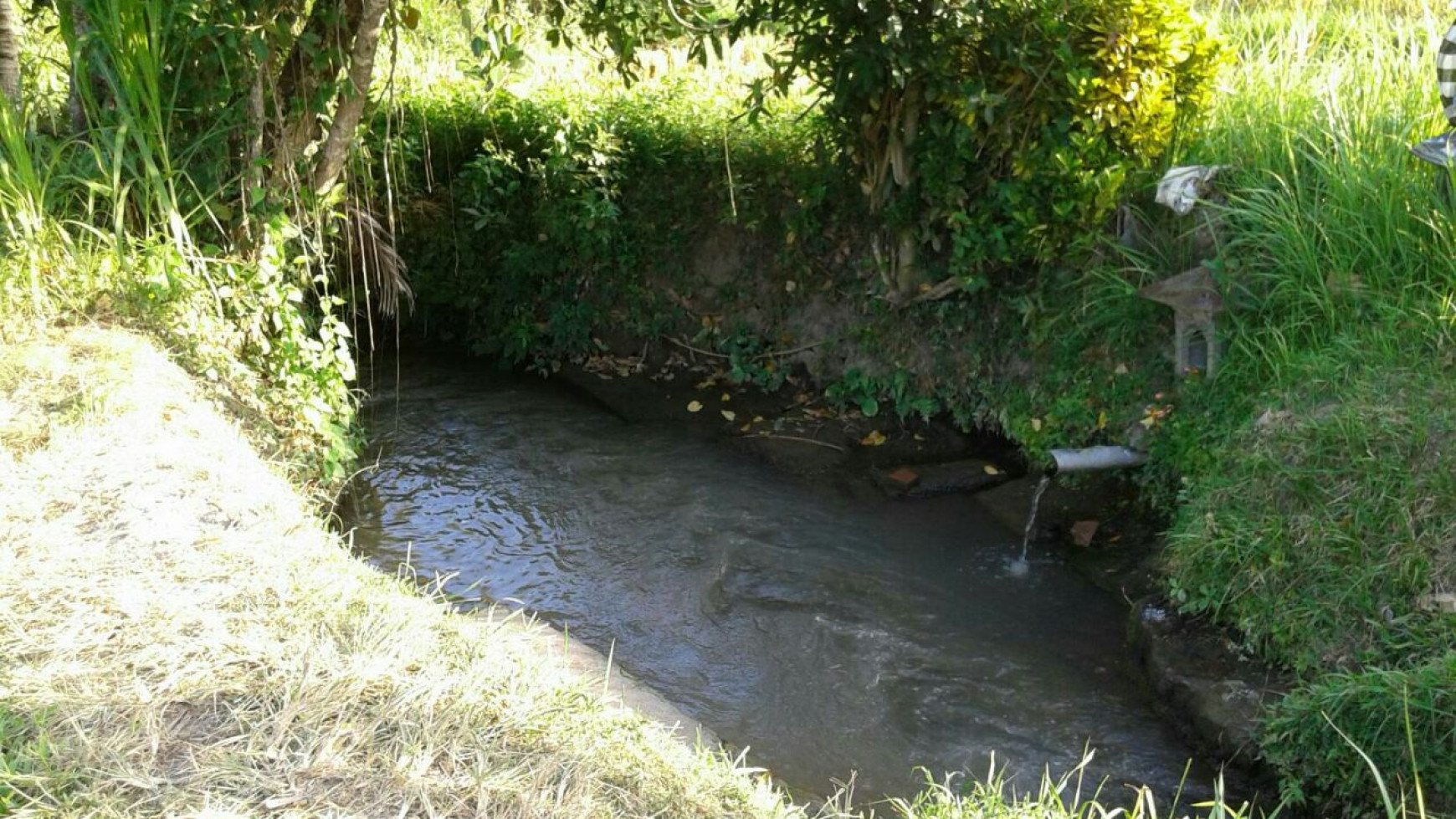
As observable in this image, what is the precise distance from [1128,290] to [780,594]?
6.85 feet

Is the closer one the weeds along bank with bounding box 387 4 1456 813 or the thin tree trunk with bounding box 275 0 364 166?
the weeds along bank with bounding box 387 4 1456 813

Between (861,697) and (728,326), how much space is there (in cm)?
358

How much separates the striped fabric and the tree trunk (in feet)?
19.2

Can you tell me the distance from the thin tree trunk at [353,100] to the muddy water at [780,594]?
156cm

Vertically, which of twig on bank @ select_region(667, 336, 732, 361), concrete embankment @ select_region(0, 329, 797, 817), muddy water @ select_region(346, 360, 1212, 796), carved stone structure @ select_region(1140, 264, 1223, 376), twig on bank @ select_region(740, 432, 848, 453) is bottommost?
muddy water @ select_region(346, 360, 1212, 796)

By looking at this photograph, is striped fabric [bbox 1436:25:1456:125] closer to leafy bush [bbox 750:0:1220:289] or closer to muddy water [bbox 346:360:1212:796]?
leafy bush [bbox 750:0:1220:289]

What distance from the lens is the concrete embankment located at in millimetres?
2645

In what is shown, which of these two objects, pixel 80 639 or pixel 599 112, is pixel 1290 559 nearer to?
pixel 80 639

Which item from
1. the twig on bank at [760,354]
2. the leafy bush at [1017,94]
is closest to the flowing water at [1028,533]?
the leafy bush at [1017,94]

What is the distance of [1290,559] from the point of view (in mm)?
4242

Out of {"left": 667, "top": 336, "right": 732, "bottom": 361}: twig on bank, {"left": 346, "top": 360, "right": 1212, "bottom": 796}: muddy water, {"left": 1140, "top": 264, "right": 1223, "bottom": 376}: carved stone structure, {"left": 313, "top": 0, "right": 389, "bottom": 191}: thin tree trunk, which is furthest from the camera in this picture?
{"left": 667, "top": 336, "right": 732, "bottom": 361}: twig on bank

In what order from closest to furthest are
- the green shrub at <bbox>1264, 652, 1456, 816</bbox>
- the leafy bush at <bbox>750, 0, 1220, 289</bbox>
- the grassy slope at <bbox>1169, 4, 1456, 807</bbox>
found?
the green shrub at <bbox>1264, 652, 1456, 816</bbox> < the grassy slope at <bbox>1169, 4, 1456, 807</bbox> < the leafy bush at <bbox>750, 0, 1220, 289</bbox>

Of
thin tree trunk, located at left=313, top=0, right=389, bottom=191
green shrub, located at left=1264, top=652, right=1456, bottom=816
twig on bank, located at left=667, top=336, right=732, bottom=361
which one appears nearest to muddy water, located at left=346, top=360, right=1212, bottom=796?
green shrub, located at left=1264, top=652, right=1456, bottom=816

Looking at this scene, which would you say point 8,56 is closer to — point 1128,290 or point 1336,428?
point 1128,290
